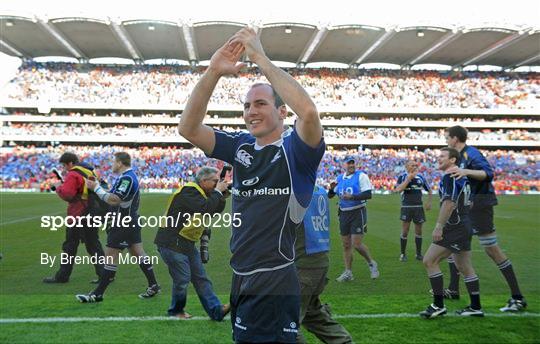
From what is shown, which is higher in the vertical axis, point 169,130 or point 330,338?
point 169,130

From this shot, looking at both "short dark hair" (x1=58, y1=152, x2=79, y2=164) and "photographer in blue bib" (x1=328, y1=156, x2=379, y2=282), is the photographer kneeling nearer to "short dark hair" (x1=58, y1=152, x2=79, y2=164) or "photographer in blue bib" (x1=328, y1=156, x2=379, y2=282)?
"short dark hair" (x1=58, y1=152, x2=79, y2=164)

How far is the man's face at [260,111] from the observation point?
2.24 meters

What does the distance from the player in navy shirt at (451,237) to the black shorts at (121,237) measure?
163 inches

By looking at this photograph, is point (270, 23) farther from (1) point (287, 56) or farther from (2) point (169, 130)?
(2) point (169, 130)

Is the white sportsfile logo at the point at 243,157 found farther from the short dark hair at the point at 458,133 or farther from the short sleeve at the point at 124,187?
the short dark hair at the point at 458,133

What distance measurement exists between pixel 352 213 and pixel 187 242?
374 cm

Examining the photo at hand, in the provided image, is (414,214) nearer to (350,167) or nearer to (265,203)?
(350,167)

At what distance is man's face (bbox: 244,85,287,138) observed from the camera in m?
2.24

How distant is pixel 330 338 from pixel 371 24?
3905cm

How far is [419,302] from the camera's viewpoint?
668 cm

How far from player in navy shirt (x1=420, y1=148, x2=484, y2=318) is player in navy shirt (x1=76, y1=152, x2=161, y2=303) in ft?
13.3

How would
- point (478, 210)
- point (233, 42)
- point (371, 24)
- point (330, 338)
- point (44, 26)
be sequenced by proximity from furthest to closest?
point (44, 26) < point (371, 24) < point (478, 210) < point (330, 338) < point (233, 42)

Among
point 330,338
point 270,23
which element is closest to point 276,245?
point 330,338

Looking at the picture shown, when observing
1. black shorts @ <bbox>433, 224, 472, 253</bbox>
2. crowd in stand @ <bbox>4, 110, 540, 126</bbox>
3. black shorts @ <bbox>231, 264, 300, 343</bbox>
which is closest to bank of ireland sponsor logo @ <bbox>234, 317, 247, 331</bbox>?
black shorts @ <bbox>231, 264, 300, 343</bbox>
